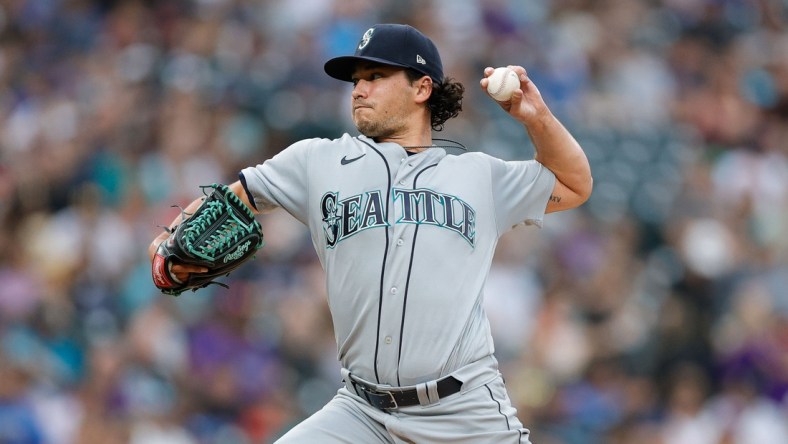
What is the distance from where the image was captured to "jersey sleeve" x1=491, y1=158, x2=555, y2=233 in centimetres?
420

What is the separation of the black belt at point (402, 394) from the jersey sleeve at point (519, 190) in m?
0.59

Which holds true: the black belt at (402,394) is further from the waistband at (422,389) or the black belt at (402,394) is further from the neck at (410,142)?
the neck at (410,142)

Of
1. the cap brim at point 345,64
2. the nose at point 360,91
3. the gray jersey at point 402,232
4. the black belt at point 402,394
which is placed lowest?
the black belt at point 402,394

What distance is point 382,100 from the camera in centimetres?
423

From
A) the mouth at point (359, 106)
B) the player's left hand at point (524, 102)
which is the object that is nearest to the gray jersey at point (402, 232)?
the mouth at point (359, 106)

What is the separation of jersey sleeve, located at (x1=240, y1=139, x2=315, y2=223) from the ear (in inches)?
17.7

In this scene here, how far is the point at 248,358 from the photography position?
7.61m

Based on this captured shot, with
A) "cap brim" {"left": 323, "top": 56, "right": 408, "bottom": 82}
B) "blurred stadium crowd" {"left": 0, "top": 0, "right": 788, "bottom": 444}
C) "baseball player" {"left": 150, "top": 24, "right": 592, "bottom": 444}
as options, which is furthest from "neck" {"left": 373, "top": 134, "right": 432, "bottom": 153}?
"blurred stadium crowd" {"left": 0, "top": 0, "right": 788, "bottom": 444}

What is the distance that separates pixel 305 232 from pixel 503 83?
428 cm

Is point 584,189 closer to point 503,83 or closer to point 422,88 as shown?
point 503,83

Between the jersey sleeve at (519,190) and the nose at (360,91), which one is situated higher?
the nose at (360,91)

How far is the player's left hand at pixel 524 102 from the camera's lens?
13.3ft

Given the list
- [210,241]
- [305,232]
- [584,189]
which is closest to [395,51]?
[584,189]

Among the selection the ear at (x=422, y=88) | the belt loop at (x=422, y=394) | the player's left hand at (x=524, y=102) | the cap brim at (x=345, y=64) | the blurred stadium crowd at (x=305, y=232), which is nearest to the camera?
the belt loop at (x=422, y=394)
